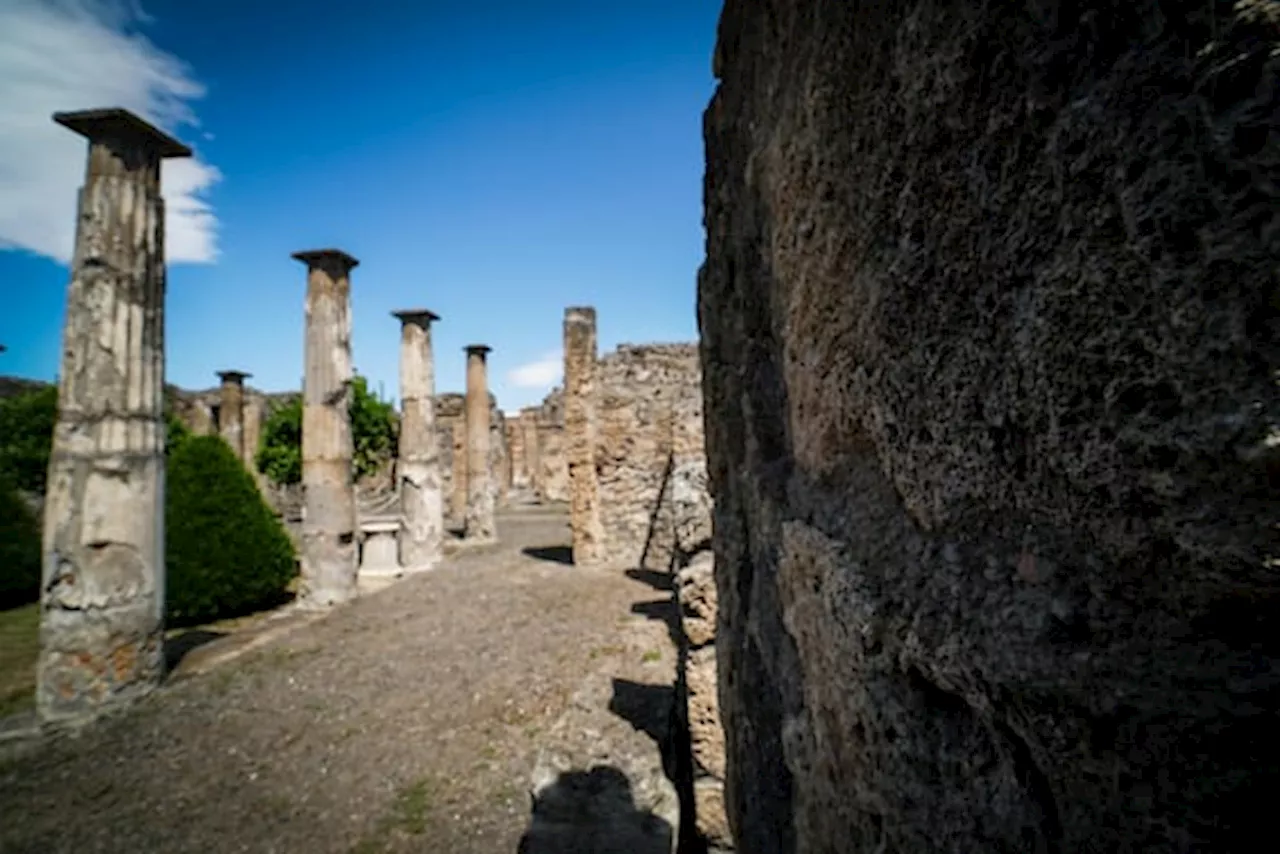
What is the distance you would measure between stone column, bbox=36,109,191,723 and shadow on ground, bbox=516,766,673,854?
542 centimetres

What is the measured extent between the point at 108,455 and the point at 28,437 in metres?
11.1

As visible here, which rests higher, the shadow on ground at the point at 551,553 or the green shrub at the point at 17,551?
the green shrub at the point at 17,551

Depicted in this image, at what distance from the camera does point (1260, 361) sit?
400 millimetres

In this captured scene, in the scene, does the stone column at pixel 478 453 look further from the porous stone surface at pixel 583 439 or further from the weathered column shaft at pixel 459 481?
the porous stone surface at pixel 583 439

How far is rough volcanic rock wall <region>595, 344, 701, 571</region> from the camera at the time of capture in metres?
12.2

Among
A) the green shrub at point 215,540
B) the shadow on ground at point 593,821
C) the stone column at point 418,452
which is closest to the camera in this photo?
the shadow on ground at point 593,821

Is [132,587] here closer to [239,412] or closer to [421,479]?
[421,479]

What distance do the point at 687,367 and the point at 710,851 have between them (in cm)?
959

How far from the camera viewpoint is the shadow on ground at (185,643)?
7.27 m

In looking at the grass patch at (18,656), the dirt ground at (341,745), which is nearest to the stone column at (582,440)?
the dirt ground at (341,745)

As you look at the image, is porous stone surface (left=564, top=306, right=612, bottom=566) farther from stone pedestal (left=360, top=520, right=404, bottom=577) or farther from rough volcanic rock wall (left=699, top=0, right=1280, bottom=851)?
rough volcanic rock wall (left=699, top=0, right=1280, bottom=851)

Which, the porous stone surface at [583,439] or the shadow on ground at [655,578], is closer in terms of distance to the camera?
the shadow on ground at [655,578]

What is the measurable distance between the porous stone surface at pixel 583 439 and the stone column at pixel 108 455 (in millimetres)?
6599

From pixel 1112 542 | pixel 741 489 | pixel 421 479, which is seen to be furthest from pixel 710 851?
pixel 421 479
